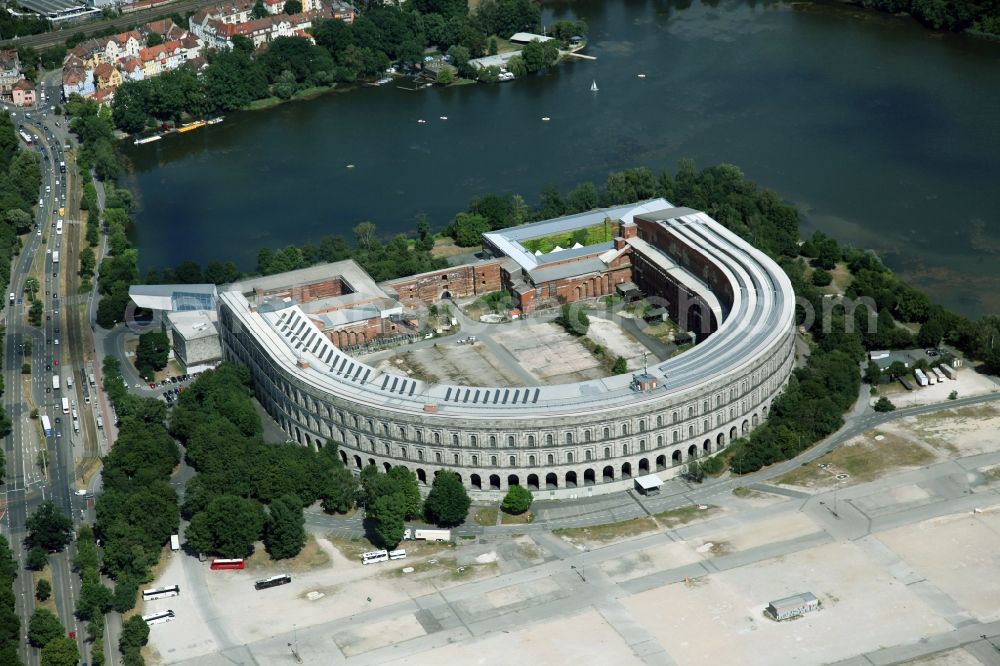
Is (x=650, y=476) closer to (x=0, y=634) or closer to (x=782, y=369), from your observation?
(x=782, y=369)

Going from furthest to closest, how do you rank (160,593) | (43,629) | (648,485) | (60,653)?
(648,485)
(160,593)
(43,629)
(60,653)

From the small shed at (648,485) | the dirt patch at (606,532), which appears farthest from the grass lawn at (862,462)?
the dirt patch at (606,532)

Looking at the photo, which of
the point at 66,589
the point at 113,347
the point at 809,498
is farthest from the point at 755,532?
the point at 113,347

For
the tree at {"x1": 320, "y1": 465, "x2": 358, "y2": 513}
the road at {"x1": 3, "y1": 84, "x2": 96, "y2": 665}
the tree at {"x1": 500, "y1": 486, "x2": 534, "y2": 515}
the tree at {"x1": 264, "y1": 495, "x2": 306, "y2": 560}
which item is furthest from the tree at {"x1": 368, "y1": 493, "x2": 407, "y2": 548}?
the road at {"x1": 3, "y1": 84, "x2": 96, "y2": 665}

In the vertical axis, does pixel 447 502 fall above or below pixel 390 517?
below

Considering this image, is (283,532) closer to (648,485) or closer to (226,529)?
(226,529)

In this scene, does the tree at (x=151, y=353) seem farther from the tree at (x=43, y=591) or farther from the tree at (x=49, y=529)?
the tree at (x=43, y=591)

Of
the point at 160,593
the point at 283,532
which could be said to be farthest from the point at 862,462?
the point at 160,593
